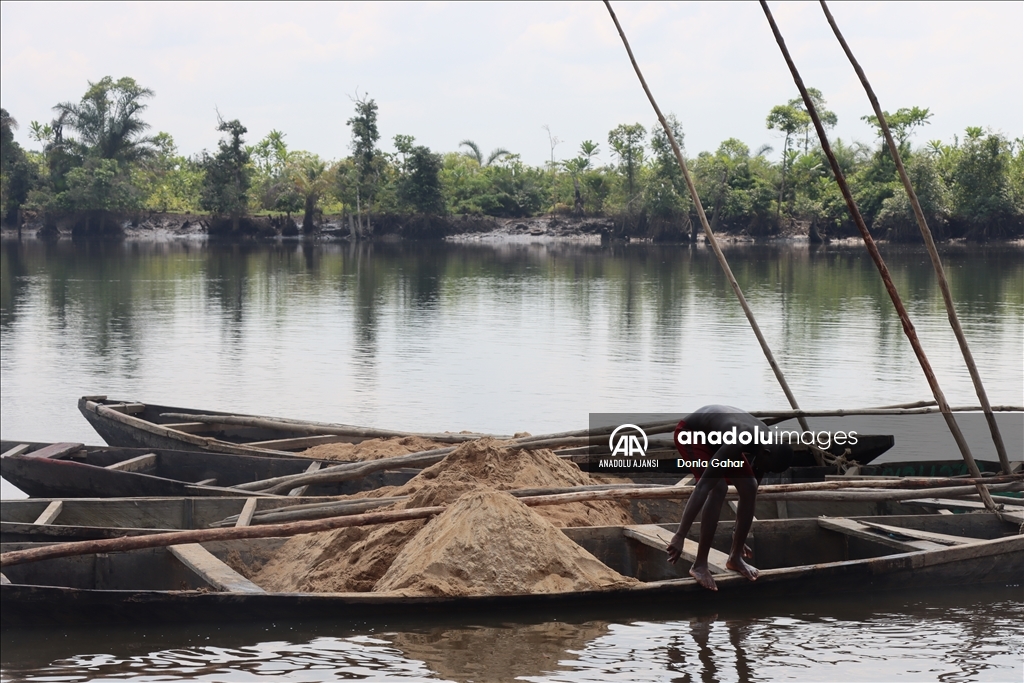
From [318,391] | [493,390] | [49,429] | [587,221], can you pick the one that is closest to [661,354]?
[493,390]

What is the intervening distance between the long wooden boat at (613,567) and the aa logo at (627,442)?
1.31m

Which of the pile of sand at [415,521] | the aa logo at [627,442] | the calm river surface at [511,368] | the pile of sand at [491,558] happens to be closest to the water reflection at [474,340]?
the calm river surface at [511,368]

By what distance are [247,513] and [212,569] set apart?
2.83 feet

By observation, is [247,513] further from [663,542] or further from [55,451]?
[663,542]

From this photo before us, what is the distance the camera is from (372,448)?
9.21m

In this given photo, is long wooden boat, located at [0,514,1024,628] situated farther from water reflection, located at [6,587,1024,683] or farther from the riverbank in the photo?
the riverbank

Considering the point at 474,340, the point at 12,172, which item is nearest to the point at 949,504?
the point at 474,340

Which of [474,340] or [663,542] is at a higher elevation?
[474,340]

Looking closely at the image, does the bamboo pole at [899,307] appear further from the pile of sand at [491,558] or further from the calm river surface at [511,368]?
the pile of sand at [491,558]

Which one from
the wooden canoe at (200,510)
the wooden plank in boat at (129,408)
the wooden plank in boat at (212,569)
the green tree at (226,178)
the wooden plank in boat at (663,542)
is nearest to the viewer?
the wooden plank in boat at (212,569)

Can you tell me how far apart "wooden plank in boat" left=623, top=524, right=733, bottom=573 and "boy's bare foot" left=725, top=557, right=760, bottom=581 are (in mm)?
37

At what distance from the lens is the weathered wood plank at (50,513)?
6929 mm

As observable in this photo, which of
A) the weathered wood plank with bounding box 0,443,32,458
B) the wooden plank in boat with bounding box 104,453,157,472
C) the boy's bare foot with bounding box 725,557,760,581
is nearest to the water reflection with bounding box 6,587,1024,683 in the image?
the boy's bare foot with bounding box 725,557,760,581

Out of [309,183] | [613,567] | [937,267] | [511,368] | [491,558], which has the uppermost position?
[309,183]
